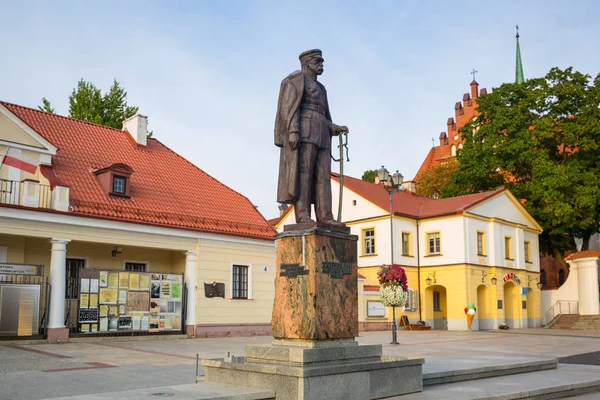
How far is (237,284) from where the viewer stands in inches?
977

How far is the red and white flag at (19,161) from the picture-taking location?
1958cm

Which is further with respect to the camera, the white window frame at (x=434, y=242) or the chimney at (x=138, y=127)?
the white window frame at (x=434, y=242)

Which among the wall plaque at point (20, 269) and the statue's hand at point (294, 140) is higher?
the statue's hand at point (294, 140)

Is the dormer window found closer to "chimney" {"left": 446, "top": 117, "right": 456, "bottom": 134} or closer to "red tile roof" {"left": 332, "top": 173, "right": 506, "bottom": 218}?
"red tile roof" {"left": 332, "top": 173, "right": 506, "bottom": 218}

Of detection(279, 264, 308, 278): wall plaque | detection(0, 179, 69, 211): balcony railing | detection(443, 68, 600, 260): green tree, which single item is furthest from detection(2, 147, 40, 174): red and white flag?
detection(443, 68, 600, 260): green tree

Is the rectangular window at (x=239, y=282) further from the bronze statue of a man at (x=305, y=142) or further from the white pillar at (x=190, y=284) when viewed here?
the bronze statue of a man at (x=305, y=142)

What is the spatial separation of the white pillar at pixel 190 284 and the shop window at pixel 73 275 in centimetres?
372

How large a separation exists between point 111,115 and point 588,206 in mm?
28885

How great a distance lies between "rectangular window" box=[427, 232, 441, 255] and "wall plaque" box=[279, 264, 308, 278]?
2815 cm

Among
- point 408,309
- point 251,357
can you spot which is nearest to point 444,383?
point 251,357

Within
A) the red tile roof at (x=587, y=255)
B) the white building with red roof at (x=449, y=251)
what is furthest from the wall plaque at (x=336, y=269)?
the red tile roof at (x=587, y=255)

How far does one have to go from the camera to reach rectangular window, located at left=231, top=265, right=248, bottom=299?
24.7 m

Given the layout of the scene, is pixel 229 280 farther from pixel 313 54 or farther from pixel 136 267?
pixel 313 54

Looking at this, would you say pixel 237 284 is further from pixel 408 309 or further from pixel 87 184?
pixel 408 309
